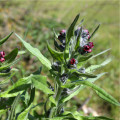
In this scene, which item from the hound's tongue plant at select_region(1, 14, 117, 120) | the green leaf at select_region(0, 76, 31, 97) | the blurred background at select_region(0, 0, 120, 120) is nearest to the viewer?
the green leaf at select_region(0, 76, 31, 97)

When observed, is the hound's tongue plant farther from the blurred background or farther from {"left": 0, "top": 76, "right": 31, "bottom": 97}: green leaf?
the blurred background

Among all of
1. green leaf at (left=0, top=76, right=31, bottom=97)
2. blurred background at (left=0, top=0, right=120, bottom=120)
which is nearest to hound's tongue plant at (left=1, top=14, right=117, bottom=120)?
green leaf at (left=0, top=76, right=31, bottom=97)

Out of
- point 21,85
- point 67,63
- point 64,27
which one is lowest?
point 21,85

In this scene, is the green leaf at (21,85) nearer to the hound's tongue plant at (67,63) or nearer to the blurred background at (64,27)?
the hound's tongue plant at (67,63)

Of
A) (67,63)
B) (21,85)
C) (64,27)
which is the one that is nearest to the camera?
(21,85)

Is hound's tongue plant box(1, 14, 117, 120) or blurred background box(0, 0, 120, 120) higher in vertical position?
blurred background box(0, 0, 120, 120)

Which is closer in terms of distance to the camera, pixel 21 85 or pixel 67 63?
pixel 21 85

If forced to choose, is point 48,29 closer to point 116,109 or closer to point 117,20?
point 116,109

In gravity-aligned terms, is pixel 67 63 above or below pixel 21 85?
above

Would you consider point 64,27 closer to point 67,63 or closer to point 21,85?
point 67,63

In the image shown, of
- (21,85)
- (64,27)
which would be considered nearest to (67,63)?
(21,85)
